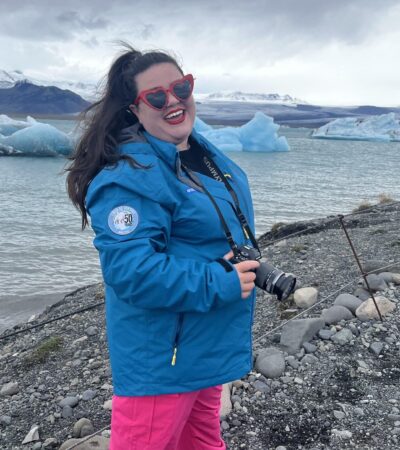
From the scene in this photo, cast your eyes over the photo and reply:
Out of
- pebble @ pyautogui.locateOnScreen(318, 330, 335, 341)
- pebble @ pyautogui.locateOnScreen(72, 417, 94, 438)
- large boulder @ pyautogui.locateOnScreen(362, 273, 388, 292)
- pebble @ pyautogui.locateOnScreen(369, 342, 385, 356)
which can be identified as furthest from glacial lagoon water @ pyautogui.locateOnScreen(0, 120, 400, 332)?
large boulder @ pyautogui.locateOnScreen(362, 273, 388, 292)

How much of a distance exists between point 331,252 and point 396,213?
4.32 metres

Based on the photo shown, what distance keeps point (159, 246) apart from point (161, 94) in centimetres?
56

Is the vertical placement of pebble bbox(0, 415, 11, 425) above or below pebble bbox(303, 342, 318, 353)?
below

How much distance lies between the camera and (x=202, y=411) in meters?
2.27

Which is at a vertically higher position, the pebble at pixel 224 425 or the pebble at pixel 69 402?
the pebble at pixel 224 425

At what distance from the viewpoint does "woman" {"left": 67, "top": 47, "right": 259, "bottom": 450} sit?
1.72 meters

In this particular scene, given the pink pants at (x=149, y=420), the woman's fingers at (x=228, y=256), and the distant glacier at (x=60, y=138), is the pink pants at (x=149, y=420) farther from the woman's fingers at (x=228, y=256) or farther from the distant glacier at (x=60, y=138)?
the distant glacier at (x=60, y=138)

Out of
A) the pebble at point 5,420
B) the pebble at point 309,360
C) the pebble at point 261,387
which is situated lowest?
the pebble at point 5,420

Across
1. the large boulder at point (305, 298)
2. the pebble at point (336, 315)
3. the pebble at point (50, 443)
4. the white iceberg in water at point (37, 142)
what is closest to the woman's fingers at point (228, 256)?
the pebble at point (50, 443)

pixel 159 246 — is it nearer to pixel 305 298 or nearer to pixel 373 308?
pixel 373 308

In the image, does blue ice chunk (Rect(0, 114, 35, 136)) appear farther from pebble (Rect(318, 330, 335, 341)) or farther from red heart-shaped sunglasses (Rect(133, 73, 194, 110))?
red heart-shaped sunglasses (Rect(133, 73, 194, 110))

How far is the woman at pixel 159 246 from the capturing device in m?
1.72

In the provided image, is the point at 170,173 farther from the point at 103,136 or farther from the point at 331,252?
the point at 331,252

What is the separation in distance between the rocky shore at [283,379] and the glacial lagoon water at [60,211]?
1642 mm
